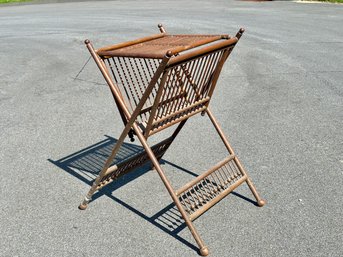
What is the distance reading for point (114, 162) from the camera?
4.45 meters

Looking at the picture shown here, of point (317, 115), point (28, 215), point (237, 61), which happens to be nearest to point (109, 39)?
point (237, 61)

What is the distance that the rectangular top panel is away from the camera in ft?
9.28

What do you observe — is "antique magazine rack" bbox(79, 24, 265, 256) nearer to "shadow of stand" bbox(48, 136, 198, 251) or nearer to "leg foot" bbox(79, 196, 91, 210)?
"leg foot" bbox(79, 196, 91, 210)

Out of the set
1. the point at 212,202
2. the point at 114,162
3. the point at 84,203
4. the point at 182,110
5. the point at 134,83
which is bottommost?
the point at 114,162

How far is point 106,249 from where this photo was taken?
3.15 metres

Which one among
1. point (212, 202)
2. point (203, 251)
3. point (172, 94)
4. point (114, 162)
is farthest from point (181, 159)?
point (203, 251)

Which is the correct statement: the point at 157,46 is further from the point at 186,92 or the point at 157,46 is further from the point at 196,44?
the point at 186,92

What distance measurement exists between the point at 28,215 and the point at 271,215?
2140 mm

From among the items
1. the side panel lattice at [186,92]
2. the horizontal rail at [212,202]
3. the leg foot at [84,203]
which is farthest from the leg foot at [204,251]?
the leg foot at [84,203]

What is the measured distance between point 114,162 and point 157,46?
5.58ft

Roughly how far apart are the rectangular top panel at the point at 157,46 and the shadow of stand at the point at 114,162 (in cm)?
140

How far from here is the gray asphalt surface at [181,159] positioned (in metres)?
3.26

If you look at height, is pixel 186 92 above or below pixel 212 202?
above

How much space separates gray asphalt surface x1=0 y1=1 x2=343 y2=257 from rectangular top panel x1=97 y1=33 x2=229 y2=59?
140 centimetres
